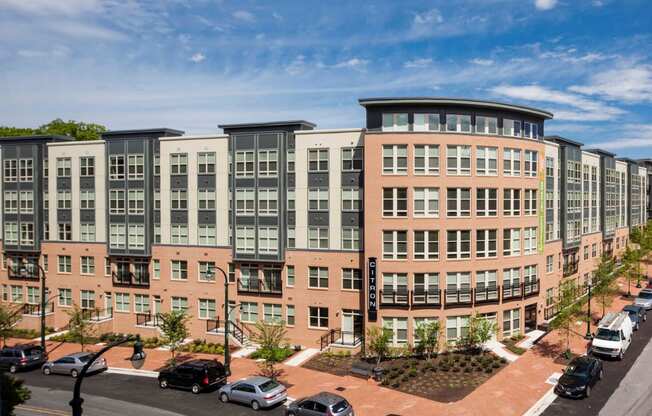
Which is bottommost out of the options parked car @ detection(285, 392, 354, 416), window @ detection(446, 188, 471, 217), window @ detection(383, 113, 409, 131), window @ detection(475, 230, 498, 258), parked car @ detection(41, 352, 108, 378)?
parked car @ detection(41, 352, 108, 378)

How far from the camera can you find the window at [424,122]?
4166 cm

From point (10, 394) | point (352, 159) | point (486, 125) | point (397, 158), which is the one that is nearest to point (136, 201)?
point (352, 159)

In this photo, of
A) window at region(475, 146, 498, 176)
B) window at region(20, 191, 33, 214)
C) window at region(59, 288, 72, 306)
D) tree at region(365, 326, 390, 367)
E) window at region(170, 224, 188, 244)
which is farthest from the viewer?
window at region(20, 191, 33, 214)

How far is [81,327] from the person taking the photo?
44281 mm

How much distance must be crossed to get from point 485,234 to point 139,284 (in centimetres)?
3329

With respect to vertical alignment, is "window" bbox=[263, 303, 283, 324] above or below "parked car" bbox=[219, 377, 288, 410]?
above

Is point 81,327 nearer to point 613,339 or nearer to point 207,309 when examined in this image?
point 207,309

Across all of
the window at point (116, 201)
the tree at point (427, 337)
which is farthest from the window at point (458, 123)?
the window at point (116, 201)

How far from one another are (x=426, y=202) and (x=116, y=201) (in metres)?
30.8

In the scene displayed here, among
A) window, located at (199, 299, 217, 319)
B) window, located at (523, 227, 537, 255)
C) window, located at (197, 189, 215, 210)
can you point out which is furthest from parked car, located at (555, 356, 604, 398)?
window, located at (197, 189, 215, 210)

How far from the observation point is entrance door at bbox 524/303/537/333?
4725cm

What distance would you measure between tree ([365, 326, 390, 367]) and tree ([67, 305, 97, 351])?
2515cm

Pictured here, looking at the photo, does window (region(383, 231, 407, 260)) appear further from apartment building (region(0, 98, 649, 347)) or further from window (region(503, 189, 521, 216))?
window (region(503, 189, 521, 216))

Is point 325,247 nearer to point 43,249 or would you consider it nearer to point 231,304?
point 231,304
